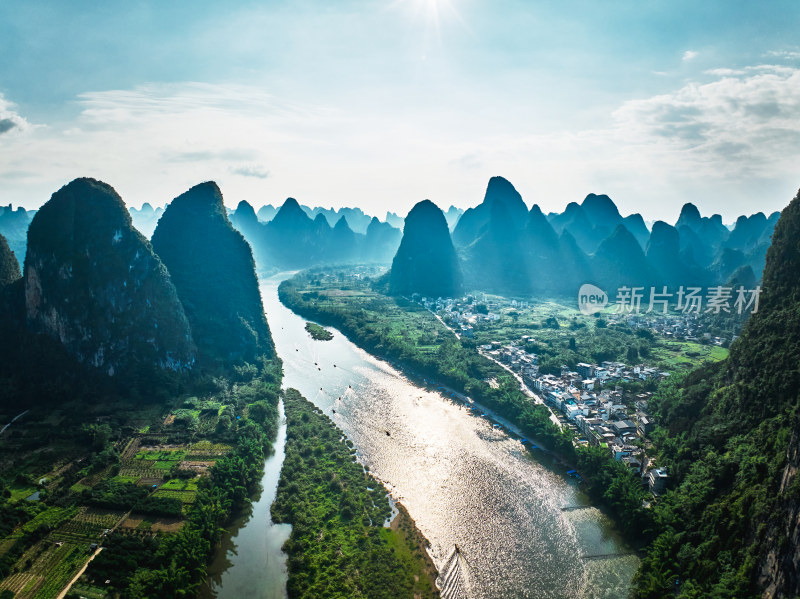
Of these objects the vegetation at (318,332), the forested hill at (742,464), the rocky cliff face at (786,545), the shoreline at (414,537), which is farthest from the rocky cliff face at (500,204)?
the rocky cliff face at (786,545)

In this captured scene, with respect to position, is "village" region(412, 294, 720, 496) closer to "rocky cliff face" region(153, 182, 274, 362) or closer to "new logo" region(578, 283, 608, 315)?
"new logo" region(578, 283, 608, 315)

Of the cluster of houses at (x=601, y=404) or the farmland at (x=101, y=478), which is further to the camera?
the cluster of houses at (x=601, y=404)

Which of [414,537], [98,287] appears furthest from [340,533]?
[98,287]

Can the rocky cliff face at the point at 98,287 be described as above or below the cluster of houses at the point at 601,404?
above

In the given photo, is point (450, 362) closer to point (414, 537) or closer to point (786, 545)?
point (414, 537)

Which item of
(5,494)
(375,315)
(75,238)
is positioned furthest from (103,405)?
(375,315)

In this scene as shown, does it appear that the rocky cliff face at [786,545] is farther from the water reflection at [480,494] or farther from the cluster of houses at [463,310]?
the cluster of houses at [463,310]
